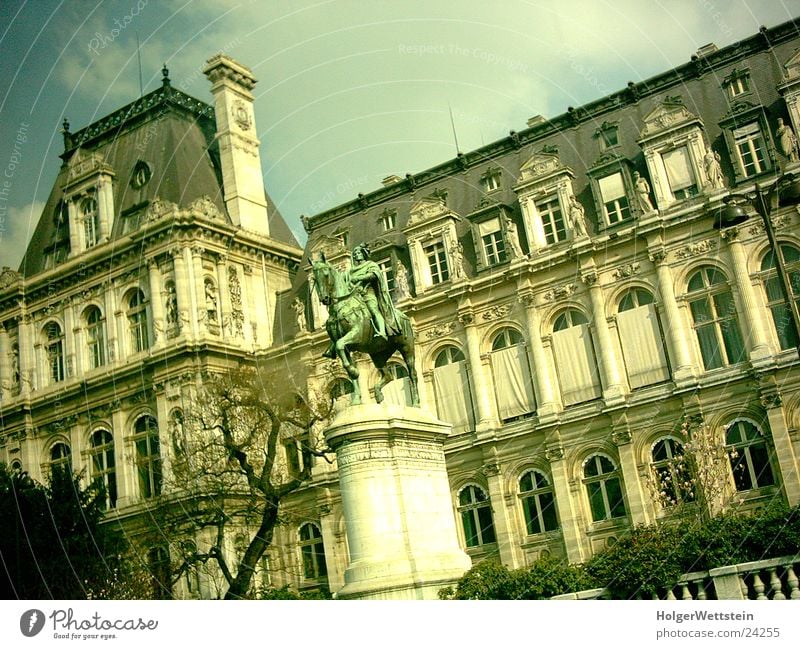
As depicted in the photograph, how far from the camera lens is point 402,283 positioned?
1587 inches

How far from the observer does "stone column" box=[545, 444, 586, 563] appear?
33.5 metres

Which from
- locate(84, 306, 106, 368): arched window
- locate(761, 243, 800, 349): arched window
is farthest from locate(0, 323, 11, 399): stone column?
locate(761, 243, 800, 349): arched window

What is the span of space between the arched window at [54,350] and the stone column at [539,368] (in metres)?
22.0

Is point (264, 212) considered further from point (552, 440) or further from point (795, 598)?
point (795, 598)

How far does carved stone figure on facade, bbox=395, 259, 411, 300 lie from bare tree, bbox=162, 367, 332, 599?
611cm

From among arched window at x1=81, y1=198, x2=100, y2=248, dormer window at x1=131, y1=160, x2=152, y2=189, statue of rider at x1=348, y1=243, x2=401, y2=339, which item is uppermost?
dormer window at x1=131, y1=160, x2=152, y2=189

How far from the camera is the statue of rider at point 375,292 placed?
2016 centimetres

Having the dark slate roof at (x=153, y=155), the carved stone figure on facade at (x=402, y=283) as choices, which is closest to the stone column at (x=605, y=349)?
the carved stone figure on facade at (x=402, y=283)

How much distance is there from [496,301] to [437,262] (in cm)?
367

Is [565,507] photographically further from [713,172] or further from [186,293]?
[186,293]

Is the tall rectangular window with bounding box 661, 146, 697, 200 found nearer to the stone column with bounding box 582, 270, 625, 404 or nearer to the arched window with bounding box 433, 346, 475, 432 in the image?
the stone column with bounding box 582, 270, 625, 404

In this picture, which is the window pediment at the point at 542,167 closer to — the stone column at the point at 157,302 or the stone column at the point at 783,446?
the stone column at the point at 783,446

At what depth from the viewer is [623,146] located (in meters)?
37.1
